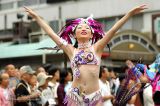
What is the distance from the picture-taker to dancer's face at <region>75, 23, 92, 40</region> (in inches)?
290

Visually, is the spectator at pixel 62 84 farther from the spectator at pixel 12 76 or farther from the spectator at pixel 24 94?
the spectator at pixel 12 76

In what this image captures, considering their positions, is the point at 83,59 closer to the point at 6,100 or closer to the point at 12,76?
the point at 6,100

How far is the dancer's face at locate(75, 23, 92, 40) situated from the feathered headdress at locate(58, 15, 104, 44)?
0.13 meters

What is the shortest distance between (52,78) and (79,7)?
59.7 ft

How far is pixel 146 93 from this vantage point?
10.3 m

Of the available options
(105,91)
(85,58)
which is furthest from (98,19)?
(85,58)

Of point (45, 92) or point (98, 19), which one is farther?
point (98, 19)

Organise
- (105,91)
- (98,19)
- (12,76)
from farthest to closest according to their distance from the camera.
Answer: (98,19), (12,76), (105,91)

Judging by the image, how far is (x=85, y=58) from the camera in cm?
722

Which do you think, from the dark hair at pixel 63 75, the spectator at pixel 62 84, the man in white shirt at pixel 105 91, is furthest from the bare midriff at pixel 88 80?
the dark hair at pixel 63 75

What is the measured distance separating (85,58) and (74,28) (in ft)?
1.98

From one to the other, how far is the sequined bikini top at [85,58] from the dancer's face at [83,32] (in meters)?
0.21

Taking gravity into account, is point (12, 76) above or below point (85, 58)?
below

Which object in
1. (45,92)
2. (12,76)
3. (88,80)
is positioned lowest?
(45,92)
